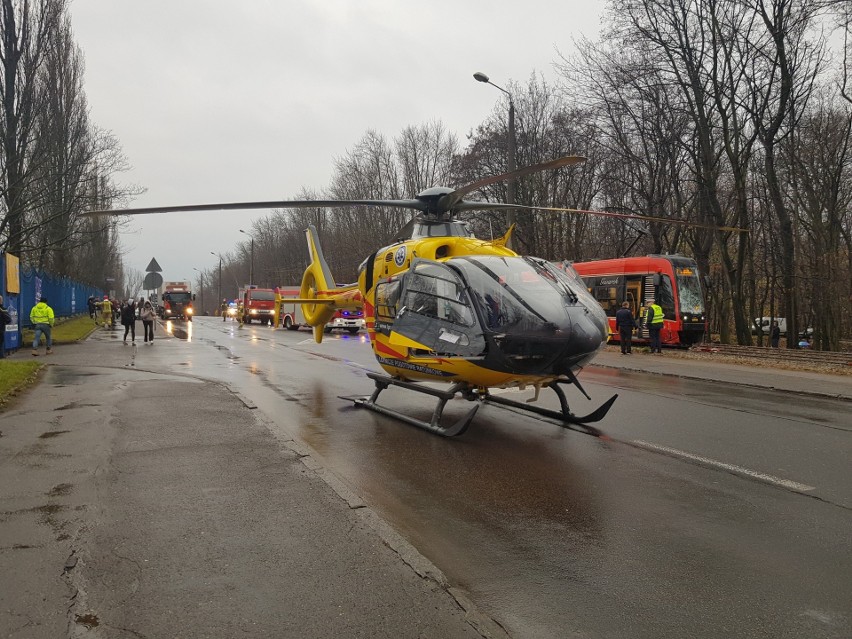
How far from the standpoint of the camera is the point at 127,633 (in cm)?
298

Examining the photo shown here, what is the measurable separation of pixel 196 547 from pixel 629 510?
323 centimetres

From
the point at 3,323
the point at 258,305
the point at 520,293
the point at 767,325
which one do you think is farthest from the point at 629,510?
the point at 258,305

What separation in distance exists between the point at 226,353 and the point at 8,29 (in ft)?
46.0

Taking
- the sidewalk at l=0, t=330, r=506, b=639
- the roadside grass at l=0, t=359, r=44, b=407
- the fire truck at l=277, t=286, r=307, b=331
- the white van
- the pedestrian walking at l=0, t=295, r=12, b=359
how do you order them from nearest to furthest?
the sidewalk at l=0, t=330, r=506, b=639
the roadside grass at l=0, t=359, r=44, b=407
the pedestrian walking at l=0, t=295, r=12, b=359
the white van
the fire truck at l=277, t=286, r=307, b=331

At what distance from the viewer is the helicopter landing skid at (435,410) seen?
7227mm

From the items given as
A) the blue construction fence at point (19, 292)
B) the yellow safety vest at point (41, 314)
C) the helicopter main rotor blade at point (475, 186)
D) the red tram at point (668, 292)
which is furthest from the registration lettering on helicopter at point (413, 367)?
the yellow safety vest at point (41, 314)

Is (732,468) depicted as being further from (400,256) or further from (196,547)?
(400,256)

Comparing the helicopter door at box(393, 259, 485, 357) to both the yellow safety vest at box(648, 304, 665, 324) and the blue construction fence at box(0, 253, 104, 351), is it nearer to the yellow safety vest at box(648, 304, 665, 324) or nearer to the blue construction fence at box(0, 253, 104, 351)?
the yellow safety vest at box(648, 304, 665, 324)

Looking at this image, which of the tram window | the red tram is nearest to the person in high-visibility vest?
the red tram

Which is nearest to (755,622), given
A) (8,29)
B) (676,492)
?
(676,492)

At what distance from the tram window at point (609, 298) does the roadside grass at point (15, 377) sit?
17.8 meters

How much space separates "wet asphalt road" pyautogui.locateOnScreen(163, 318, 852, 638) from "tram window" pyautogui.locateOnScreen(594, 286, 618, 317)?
515 inches

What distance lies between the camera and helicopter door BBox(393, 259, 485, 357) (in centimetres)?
717

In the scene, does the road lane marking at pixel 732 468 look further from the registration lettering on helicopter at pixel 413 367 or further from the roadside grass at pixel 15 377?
the roadside grass at pixel 15 377
